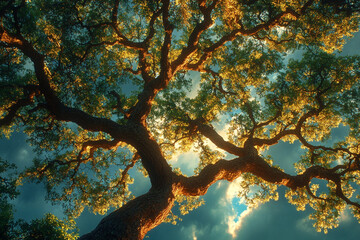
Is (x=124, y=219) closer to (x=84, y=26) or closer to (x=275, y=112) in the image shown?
(x=84, y=26)

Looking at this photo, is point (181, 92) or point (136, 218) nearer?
point (136, 218)

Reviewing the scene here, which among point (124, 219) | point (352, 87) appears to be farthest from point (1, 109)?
point (352, 87)

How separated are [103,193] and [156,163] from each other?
8414mm

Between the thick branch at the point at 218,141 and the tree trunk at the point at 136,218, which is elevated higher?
the thick branch at the point at 218,141

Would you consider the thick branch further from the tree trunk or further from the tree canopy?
the tree trunk

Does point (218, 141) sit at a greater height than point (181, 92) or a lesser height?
lesser

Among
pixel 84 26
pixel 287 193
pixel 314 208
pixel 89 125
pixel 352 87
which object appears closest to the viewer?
pixel 89 125

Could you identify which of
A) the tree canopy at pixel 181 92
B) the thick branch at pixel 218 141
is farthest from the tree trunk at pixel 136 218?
the thick branch at pixel 218 141

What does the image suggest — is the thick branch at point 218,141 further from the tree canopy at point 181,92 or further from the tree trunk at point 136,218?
the tree trunk at point 136,218

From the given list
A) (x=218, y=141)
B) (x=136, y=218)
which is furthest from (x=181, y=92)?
(x=136, y=218)

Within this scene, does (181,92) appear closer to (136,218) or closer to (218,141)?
(218,141)

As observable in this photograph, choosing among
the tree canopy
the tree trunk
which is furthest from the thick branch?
the tree trunk

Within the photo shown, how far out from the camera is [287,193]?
14.3 metres

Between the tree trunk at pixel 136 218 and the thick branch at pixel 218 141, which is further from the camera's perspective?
the thick branch at pixel 218 141
